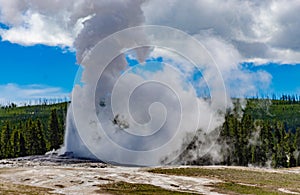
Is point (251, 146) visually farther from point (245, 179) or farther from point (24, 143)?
point (24, 143)

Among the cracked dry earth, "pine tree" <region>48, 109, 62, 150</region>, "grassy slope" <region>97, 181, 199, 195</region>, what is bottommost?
"grassy slope" <region>97, 181, 199, 195</region>

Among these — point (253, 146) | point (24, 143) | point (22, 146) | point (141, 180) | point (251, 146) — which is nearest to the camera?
point (141, 180)

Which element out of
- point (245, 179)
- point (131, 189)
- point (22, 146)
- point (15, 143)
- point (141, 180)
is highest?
point (15, 143)

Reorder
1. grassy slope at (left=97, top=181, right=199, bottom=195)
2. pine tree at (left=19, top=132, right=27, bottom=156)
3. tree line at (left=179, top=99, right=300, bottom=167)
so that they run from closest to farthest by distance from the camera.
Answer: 1. grassy slope at (left=97, top=181, right=199, bottom=195)
2. tree line at (left=179, top=99, right=300, bottom=167)
3. pine tree at (left=19, top=132, right=27, bottom=156)

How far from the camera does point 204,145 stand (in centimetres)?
8831

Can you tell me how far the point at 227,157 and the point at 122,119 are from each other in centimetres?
2817

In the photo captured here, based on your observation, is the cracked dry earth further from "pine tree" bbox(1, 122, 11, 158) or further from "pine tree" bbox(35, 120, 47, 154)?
"pine tree" bbox(1, 122, 11, 158)

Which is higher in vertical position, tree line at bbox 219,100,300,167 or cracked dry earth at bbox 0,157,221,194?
tree line at bbox 219,100,300,167

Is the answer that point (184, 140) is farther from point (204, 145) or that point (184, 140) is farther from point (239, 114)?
point (239, 114)

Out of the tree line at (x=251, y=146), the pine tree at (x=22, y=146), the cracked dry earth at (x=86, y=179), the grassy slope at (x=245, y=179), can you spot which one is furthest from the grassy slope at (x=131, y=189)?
the pine tree at (x=22, y=146)

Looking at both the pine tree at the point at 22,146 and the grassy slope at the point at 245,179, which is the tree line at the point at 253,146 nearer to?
the grassy slope at the point at 245,179

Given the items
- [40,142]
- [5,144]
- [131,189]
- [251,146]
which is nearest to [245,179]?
[131,189]

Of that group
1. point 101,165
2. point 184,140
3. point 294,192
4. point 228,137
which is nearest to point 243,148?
point 228,137

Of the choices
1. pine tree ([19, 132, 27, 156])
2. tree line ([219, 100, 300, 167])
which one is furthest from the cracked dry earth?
pine tree ([19, 132, 27, 156])
